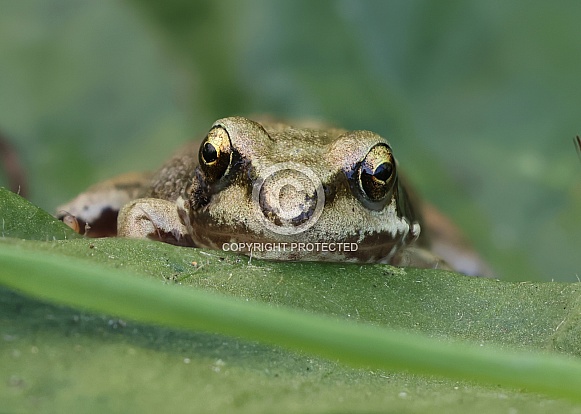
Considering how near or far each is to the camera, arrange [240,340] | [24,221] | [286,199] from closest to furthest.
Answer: [240,340], [24,221], [286,199]

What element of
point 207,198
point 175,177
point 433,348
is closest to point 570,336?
point 433,348

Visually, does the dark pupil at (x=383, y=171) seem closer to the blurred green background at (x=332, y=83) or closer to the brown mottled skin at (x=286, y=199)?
the brown mottled skin at (x=286, y=199)

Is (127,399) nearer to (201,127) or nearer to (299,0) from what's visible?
(201,127)

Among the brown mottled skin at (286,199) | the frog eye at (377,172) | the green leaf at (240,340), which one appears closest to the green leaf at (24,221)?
the green leaf at (240,340)

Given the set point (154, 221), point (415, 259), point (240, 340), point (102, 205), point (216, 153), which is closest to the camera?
point (240, 340)

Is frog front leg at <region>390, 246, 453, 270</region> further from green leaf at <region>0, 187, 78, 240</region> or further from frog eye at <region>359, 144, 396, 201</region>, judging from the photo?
green leaf at <region>0, 187, 78, 240</region>

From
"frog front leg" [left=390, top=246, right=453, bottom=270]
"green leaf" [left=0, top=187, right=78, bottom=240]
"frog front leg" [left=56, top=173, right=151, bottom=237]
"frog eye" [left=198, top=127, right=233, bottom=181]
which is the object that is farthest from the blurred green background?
"green leaf" [left=0, top=187, right=78, bottom=240]

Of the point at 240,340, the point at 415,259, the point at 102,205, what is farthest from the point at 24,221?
the point at 415,259

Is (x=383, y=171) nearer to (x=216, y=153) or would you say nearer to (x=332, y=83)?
(x=216, y=153)
